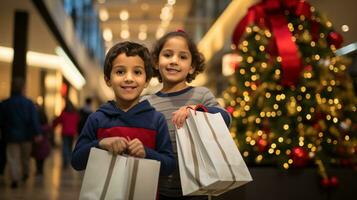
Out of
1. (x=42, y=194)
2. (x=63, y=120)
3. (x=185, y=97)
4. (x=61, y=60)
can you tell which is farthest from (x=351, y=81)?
(x=61, y=60)

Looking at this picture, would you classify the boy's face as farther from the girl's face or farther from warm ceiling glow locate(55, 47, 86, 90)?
warm ceiling glow locate(55, 47, 86, 90)

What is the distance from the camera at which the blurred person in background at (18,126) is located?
7984 millimetres

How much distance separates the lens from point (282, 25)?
4.58 m

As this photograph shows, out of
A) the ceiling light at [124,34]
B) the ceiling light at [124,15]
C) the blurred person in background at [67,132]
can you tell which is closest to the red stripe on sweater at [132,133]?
the blurred person in background at [67,132]

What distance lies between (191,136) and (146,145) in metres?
0.19

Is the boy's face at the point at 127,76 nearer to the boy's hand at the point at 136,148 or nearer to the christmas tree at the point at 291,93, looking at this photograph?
the boy's hand at the point at 136,148

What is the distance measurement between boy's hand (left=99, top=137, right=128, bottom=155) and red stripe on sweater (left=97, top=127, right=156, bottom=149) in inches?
4.9

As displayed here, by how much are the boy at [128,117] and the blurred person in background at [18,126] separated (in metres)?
6.11

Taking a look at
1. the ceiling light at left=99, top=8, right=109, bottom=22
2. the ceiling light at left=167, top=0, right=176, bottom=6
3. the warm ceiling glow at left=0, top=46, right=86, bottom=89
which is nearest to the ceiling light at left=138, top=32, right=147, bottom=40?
the ceiling light at left=99, top=8, right=109, bottom=22

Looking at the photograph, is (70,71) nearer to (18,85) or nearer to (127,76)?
(18,85)

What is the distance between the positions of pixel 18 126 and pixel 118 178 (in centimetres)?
654

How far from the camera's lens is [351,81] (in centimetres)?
481

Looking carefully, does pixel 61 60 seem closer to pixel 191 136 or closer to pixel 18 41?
pixel 18 41

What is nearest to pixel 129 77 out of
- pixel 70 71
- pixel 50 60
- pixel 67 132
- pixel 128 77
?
pixel 128 77
